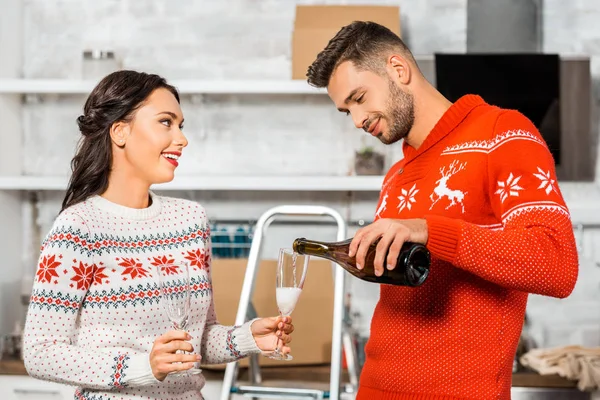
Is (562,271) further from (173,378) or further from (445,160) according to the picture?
(173,378)

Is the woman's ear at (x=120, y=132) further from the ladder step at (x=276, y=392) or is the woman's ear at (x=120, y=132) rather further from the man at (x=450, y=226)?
the ladder step at (x=276, y=392)

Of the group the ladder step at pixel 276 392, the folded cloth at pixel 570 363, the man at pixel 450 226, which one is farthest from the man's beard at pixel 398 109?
the folded cloth at pixel 570 363

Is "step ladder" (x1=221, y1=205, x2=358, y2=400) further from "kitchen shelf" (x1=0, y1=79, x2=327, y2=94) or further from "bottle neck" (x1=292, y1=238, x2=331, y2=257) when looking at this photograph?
"bottle neck" (x1=292, y1=238, x2=331, y2=257)

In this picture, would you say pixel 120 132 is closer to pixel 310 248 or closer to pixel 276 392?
pixel 310 248

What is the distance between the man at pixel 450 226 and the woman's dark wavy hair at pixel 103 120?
40 cm

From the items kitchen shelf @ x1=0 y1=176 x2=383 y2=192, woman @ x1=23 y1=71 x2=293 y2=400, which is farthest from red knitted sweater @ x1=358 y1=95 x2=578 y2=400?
kitchen shelf @ x1=0 y1=176 x2=383 y2=192

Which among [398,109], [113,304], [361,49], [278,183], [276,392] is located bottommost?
[276,392]

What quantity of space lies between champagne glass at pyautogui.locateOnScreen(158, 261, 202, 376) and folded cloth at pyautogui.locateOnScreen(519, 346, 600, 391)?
175cm

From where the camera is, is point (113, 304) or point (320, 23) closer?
point (113, 304)

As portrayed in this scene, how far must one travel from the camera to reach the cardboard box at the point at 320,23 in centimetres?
308

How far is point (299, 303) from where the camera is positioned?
3018 mm

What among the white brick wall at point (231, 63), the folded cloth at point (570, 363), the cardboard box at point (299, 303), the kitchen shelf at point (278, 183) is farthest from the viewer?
the white brick wall at point (231, 63)

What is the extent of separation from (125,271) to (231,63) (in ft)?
6.72

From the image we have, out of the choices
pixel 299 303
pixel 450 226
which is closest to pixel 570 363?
pixel 299 303
